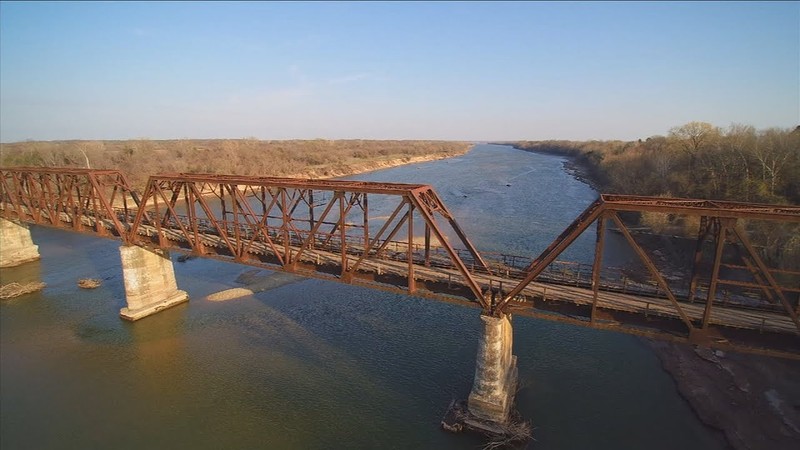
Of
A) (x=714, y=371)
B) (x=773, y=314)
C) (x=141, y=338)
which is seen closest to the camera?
(x=773, y=314)

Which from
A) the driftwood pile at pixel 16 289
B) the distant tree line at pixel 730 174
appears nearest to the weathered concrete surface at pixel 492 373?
the distant tree line at pixel 730 174

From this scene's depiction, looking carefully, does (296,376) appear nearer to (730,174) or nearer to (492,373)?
(492,373)

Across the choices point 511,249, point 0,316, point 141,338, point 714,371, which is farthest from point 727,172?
point 0,316

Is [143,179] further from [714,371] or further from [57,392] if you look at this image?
[714,371]

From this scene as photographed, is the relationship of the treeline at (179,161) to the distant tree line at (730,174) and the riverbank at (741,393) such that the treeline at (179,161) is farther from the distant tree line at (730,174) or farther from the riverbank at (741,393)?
the riverbank at (741,393)

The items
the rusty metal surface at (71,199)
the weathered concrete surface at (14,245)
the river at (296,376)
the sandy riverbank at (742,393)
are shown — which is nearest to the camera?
the sandy riverbank at (742,393)

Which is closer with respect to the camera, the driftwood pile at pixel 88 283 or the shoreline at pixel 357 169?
the driftwood pile at pixel 88 283

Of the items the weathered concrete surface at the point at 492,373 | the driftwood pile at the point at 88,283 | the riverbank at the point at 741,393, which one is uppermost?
the weathered concrete surface at the point at 492,373
